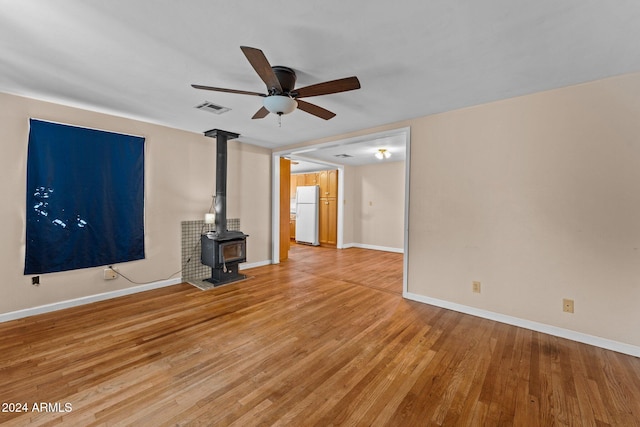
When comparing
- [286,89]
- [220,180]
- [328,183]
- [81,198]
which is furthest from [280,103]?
[328,183]

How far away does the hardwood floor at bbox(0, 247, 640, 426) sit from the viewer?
63.6 inches

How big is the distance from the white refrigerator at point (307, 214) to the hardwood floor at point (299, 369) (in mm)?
4605

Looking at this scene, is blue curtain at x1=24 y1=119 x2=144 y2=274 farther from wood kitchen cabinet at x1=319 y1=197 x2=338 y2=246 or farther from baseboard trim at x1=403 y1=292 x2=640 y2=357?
wood kitchen cabinet at x1=319 y1=197 x2=338 y2=246

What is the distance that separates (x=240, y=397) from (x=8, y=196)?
334 cm

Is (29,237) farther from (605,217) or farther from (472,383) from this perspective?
(605,217)

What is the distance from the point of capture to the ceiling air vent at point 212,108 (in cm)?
310

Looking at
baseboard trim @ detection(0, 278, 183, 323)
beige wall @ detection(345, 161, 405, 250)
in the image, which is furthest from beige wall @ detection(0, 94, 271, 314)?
beige wall @ detection(345, 161, 405, 250)

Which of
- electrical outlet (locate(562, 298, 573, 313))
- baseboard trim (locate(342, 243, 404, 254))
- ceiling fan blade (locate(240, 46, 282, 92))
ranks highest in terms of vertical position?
ceiling fan blade (locate(240, 46, 282, 92))

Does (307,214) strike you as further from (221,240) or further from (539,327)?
(539,327)

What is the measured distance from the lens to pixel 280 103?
2227 mm

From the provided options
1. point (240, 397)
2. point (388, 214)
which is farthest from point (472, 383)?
point (388, 214)

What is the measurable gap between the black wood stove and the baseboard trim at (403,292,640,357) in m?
2.72

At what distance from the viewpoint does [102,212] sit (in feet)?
11.3

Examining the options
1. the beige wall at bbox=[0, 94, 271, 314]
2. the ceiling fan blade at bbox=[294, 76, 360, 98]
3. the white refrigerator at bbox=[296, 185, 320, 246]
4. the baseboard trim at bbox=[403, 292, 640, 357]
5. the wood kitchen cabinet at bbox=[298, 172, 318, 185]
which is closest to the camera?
the ceiling fan blade at bbox=[294, 76, 360, 98]
